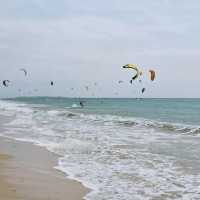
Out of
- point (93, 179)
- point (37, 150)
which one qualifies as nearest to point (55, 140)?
point (37, 150)

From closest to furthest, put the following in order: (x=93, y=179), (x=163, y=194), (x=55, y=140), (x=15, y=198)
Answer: (x=15, y=198) → (x=163, y=194) → (x=93, y=179) → (x=55, y=140)

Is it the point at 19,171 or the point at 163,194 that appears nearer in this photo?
the point at 163,194

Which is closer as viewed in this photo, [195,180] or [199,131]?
[195,180]

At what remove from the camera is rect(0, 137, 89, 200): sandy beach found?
7.25 meters

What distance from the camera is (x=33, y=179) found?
8.48m

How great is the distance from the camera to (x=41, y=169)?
9.73 m

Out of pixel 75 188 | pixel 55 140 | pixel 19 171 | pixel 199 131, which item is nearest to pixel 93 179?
pixel 75 188

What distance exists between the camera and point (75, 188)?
7953 mm

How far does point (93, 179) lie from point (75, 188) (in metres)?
0.94

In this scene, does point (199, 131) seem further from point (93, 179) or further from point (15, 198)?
point (15, 198)

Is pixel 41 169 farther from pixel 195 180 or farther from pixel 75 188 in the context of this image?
pixel 195 180

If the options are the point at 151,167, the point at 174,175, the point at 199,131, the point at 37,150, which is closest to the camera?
the point at 174,175

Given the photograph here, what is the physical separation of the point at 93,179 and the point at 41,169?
1462mm

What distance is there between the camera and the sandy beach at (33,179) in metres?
7.25
